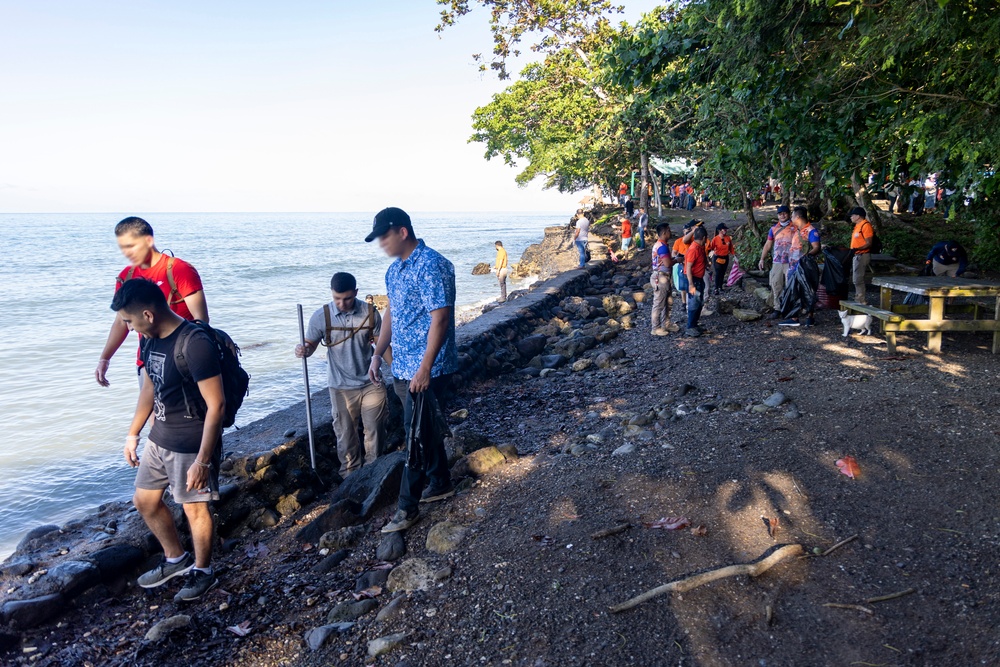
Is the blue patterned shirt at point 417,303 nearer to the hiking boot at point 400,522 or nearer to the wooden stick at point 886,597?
the hiking boot at point 400,522

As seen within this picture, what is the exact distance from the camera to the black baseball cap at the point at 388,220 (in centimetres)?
376

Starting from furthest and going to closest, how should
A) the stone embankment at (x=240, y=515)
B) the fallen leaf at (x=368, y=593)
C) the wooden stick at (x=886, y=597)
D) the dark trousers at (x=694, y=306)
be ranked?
1. the dark trousers at (x=694, y=306)
2. the stone embankment at (x=240, y=515)
3. the fallen leaf at (x=368, y=593)
4. the wooden stick at (x=886, y=597)

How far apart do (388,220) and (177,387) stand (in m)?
1.46

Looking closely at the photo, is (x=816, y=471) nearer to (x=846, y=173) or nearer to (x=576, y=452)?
(x=576, y=452)

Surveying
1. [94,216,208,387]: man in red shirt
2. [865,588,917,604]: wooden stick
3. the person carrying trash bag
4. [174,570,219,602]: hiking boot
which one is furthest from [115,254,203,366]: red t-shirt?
the person carrying trash bag

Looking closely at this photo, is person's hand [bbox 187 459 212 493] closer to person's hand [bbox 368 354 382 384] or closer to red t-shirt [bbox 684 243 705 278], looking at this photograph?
person's hand [bbox 368 354 382 384]

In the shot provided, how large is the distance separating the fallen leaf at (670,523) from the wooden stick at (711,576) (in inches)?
17.2

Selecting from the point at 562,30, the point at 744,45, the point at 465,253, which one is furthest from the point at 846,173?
the point at 465,253

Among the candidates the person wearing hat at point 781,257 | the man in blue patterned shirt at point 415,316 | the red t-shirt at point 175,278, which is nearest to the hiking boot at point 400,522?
the man in blue patterned shirt at point 415,316

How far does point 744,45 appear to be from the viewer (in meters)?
6.31

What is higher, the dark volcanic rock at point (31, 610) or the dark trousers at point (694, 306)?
the dark trousers at point (694, 306)

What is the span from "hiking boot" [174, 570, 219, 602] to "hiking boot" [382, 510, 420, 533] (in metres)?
1.05

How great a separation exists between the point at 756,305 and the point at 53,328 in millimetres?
17600

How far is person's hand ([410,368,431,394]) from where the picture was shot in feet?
12.1
